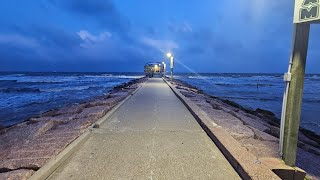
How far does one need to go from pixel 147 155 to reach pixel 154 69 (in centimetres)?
4750

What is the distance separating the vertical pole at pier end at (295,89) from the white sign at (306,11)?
0.15 metres

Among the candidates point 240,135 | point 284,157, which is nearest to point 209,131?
point 240,135

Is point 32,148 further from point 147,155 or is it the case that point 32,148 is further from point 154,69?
point 154,69

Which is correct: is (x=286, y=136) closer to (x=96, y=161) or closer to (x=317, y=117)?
(x=96, y=161)

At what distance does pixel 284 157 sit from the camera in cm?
400

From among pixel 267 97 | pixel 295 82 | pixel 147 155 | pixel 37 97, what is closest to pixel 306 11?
pixel 295 82

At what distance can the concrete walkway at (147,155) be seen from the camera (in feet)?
12.7

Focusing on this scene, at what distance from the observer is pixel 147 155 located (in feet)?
15.1

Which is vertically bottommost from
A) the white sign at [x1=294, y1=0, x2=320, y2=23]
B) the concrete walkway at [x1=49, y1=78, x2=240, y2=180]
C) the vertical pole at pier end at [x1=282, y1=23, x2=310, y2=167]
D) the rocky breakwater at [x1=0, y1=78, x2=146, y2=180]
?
the concrete walkway at [x1=49, y1=78, x2=240, y2=180]

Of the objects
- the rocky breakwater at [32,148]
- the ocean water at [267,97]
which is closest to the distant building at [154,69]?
the ocean water at [267,97]

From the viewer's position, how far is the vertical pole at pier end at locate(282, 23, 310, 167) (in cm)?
372

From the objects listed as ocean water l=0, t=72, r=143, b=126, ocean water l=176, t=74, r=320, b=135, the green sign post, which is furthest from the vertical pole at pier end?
ocean water l=0, t=72, r=143, b=126

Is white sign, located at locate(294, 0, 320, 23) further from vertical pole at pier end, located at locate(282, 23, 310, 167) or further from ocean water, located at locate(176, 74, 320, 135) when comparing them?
ocean water, located at locate(176, 74, 320, 135)

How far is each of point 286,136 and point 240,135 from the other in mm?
1860
